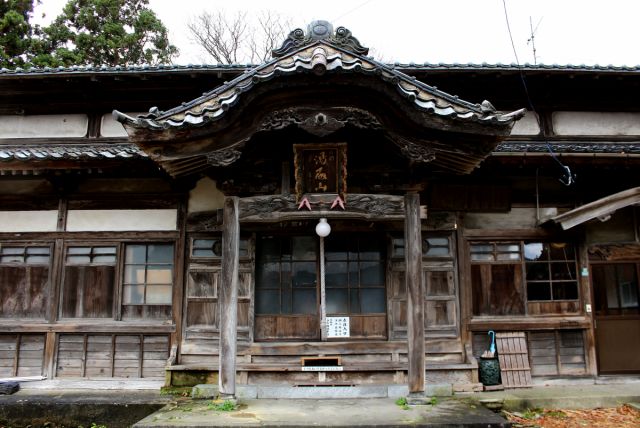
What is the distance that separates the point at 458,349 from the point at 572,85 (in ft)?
20.1

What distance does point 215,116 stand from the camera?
21.4 ft

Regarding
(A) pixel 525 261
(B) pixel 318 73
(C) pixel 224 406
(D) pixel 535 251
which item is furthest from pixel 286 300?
(D) pixel 535 251

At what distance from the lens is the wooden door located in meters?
9.36

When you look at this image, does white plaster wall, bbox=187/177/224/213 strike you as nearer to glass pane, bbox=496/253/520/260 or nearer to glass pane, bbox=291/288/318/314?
glass pane, bbox=291/288/318/314

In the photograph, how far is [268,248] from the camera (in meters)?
9.40

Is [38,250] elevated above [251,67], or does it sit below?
below

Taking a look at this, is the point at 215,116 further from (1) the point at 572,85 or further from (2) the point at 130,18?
(2) the point at 130,18

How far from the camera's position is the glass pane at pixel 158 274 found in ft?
30.8

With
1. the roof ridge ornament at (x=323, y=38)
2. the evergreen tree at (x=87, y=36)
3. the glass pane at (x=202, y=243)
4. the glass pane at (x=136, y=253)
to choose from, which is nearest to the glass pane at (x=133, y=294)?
the glass pane at (x=136, y=253)

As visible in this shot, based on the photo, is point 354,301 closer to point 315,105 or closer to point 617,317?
point 315,105

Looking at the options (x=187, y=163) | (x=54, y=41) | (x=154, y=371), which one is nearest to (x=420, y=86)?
(x=187, y=163)

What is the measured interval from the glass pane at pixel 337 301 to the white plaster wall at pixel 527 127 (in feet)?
16.5

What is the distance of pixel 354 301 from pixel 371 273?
0.63 m

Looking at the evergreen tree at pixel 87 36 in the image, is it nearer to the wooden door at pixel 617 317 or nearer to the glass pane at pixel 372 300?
the glass pane at pixel 372 300
